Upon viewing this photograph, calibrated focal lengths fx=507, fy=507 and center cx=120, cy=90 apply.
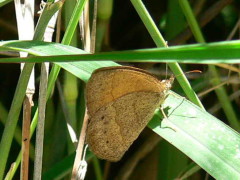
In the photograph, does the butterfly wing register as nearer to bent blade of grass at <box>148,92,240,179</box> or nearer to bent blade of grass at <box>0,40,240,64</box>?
bent blade of grass at <box>148,92,240,179</box>

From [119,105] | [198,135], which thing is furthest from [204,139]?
[119,105]

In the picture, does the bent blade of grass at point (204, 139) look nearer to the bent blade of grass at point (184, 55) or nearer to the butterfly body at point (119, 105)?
the butterfly body at point (119, 105)

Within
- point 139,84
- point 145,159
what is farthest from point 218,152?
point 145,159

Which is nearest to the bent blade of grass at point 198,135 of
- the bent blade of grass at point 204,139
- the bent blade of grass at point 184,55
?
the bent blade of grass at point 204,139

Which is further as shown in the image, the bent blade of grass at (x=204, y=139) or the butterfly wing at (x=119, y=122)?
the butterfly wing at (x=119, y=122)

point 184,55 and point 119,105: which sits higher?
point 184,55

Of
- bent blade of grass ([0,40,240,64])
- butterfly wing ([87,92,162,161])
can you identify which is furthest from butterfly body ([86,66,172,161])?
bent blade of grass ([0,40,240,64])

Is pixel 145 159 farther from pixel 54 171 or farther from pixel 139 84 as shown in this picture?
pixel 139 84

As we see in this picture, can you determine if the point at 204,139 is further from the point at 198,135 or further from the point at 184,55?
the point at 184,55

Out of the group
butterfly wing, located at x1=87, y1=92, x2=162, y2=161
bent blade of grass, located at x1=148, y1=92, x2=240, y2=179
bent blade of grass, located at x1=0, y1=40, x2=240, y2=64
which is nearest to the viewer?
bent blade of grass, located at x1=0, y1=40, x2=240, y2=64
